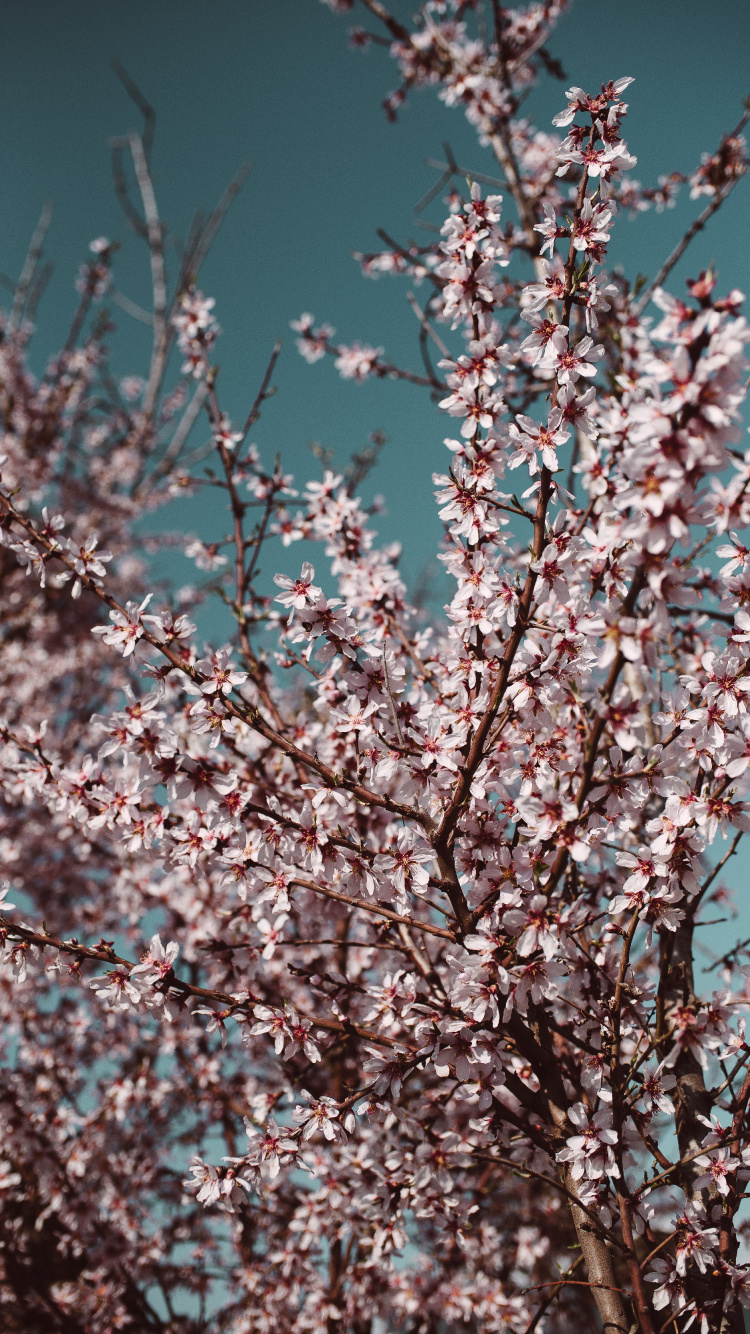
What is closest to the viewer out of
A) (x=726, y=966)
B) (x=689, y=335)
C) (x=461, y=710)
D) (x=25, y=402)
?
(x=689, y=335)

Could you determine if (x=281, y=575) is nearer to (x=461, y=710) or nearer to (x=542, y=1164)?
(x=461, y=710)

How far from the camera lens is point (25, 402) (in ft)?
40.7

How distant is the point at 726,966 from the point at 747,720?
5.35 feet

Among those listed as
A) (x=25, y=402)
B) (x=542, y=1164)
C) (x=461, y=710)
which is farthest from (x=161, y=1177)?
(x=25, y=402)

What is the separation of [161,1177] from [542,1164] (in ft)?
14.7

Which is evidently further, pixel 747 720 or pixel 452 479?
pixel 452 479

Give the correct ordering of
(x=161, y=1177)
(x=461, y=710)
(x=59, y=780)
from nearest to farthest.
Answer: (x=461, y=710) → (x=59, y=780) → (x=161, y=1177)

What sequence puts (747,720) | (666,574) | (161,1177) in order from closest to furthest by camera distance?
(666,574), (747,720), (161,1177)

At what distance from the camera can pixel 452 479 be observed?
91.4 inches

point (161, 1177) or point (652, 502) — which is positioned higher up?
point (652, 502)

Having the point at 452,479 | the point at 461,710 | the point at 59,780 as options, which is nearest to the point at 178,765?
the point at 59,780

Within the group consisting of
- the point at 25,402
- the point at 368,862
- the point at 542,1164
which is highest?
the point at 25,402

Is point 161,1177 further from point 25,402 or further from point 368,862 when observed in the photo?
point 25,402

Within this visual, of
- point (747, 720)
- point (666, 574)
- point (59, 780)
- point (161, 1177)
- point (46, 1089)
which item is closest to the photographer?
point (666, 574)
